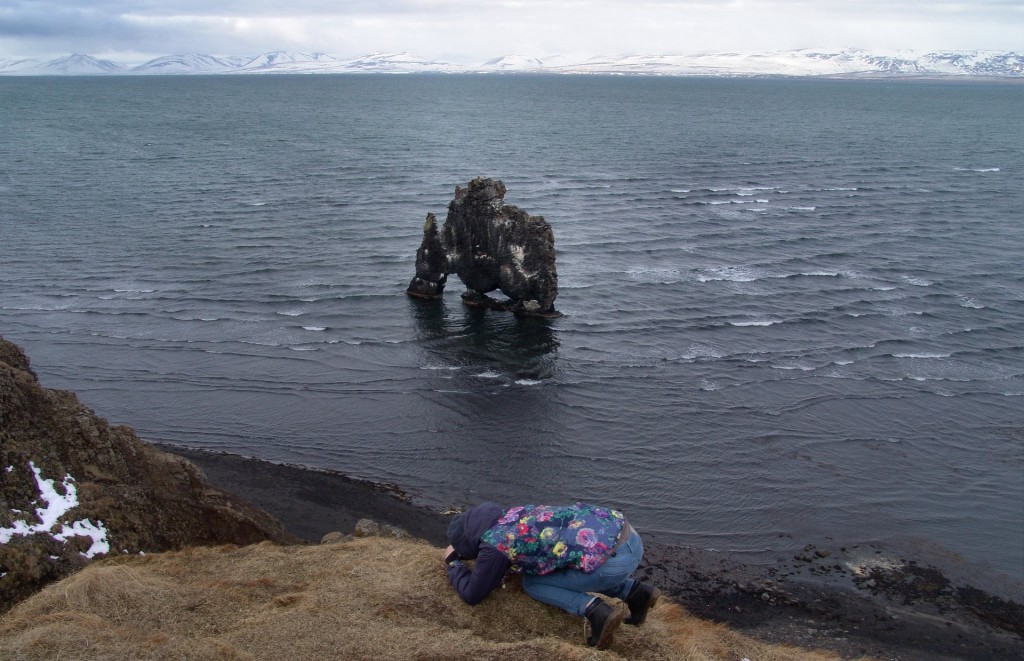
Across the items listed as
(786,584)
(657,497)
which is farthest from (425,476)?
(786,584)

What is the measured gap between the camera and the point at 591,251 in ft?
229

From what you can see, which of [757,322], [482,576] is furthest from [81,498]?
[757,322]

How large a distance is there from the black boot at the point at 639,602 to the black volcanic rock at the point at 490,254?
128ft

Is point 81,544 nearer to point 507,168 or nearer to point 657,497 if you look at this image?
point 657,497

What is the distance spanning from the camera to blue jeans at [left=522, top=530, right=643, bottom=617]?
13.9 metres

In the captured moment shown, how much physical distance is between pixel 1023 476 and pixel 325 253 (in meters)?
52.2

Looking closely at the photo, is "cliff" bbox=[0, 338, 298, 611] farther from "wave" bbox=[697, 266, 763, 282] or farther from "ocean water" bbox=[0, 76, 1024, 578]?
"wave" bbox=[697, 266, 763, 282]

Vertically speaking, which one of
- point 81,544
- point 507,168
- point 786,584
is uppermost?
point 507,168

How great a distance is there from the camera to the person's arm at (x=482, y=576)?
14117 mm

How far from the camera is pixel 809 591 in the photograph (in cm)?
2727

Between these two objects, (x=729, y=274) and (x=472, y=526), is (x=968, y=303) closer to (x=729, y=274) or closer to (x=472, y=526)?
(x=729, y=274)

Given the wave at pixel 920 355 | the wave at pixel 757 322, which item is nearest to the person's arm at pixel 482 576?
the wave at pixel 920 355

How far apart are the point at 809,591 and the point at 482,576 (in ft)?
57.2

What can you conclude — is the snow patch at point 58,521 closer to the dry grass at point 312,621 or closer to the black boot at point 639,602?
the dry grass at point 312,621
